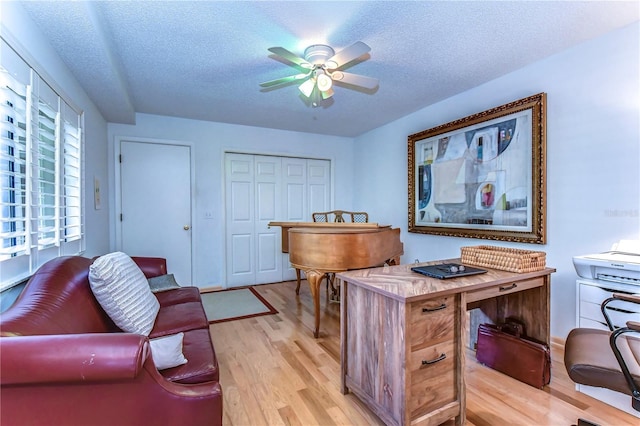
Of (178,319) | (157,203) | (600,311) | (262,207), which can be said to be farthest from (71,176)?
(600,311)

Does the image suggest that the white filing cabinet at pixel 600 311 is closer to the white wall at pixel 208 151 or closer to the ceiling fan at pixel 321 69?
the ceiling fan at pixel 321 69

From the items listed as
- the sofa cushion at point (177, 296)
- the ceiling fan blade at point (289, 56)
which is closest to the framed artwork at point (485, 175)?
the ceiling fan blade at point (289, 56)

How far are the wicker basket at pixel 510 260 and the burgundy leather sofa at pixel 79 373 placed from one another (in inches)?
69.3

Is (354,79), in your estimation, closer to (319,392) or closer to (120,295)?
(120,295)

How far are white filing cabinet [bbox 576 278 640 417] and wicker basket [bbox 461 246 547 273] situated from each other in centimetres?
31

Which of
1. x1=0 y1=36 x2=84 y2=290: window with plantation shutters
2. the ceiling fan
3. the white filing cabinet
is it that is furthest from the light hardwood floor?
the ceiling fan

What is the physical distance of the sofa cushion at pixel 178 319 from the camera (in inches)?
71.2

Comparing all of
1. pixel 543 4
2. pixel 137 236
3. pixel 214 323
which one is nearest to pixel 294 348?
pixel 214 323

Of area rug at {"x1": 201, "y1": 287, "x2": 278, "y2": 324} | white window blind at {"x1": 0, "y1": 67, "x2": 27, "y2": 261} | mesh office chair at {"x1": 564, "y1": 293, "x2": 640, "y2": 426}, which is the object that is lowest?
area rug at {"x1": 201, "y1": 287, "x2": 278, "y2": 324}

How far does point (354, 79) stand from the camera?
2395mm

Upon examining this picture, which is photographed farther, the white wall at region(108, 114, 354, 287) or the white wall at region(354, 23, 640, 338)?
the white wall at region(108, 114, 354, 287)

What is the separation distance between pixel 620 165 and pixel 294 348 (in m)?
2.81

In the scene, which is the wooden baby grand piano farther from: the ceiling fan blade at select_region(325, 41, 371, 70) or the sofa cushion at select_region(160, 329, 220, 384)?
the ceiling fan blade at select_region(325, 41, 371, 70)

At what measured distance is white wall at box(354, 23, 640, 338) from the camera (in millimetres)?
2088
